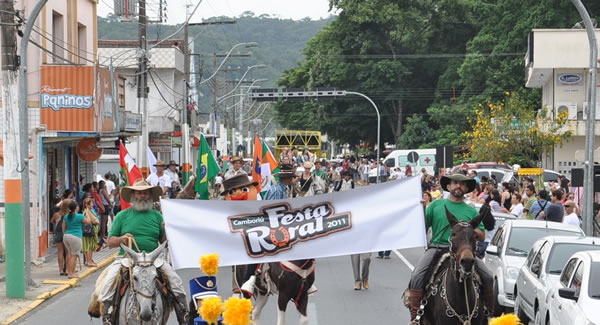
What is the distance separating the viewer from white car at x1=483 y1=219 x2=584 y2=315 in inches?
547

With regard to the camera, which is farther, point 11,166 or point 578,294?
point 11,166

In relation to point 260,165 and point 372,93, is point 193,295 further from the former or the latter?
point 372,93

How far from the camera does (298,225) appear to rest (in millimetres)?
9328

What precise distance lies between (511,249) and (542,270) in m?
2.55

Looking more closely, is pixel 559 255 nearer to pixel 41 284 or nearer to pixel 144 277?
pixel 144 277

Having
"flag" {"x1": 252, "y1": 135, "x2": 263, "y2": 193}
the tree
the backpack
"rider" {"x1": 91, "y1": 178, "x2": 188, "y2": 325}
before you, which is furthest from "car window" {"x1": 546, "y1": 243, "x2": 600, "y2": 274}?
the tree

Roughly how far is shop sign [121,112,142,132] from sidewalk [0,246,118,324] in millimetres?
4496

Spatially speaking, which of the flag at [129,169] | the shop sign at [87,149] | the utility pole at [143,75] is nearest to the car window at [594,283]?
the flag at [129,169]

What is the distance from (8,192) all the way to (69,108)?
20.3 ft

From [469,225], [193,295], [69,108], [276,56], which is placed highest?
[276,56]

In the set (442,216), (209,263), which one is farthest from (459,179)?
(209,263)

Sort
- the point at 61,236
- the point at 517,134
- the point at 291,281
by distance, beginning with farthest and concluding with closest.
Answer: the point at 517,134
the point at 61,236
the point at 291,281

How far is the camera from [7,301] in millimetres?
15086

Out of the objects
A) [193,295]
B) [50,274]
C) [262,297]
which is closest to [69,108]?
[50,274]
